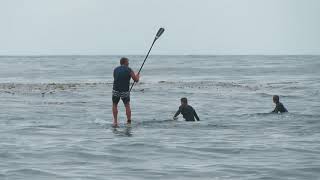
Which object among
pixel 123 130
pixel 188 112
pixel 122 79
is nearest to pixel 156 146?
pixel 123 130

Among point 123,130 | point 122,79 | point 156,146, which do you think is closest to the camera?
point 156,146

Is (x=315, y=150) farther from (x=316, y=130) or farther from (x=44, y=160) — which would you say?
(x=44, y=160)

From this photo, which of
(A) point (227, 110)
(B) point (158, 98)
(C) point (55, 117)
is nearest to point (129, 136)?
(C) point (55, 117)

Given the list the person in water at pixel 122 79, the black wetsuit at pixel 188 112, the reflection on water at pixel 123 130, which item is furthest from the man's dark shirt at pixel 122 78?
the black wetsuit at pixel 188 112

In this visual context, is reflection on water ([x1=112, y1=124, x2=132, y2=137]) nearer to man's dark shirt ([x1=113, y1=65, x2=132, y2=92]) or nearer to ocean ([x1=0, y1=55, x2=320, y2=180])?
ocean ([x1=0, y1=55, x2=320, y2=180])

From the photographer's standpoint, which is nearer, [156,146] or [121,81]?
[156,146]

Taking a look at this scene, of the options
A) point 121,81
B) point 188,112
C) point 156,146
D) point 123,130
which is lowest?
point 156,146

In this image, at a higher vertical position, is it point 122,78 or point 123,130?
point 122,78

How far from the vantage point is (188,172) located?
1289 centimetres

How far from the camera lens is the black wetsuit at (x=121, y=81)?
2053 cm

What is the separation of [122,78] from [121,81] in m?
0.10

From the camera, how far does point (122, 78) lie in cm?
2062

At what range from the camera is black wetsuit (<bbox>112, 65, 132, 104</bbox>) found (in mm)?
20531

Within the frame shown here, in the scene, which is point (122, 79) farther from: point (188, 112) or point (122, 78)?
point (188, 112)
